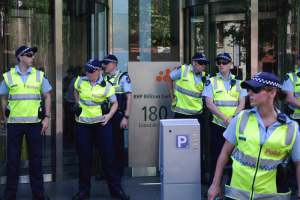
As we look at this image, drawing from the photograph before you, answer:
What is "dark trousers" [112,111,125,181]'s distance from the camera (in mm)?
8008

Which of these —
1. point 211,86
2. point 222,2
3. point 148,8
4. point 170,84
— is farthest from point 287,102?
point 148,8

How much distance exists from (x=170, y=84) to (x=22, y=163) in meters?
2.34

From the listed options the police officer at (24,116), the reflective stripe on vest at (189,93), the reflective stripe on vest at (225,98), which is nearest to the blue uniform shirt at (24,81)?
the police officer at (24,116)

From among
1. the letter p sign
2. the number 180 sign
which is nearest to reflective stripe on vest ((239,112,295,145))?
the letter p sign

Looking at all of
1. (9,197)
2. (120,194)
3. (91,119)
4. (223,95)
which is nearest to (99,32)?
(91,119)

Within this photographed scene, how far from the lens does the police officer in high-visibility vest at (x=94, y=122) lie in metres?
7.14

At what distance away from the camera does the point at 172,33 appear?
9461mm

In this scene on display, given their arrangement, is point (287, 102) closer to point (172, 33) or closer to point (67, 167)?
point (172, 33)

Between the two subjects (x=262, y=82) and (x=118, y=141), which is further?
(x=118, y=141)

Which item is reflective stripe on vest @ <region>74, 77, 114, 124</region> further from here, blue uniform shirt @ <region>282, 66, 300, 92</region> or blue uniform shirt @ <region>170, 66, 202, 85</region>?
blue uniform shirt @ <region>282, 66, 300, 92</region>

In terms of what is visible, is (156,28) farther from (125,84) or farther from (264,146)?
(264,146)

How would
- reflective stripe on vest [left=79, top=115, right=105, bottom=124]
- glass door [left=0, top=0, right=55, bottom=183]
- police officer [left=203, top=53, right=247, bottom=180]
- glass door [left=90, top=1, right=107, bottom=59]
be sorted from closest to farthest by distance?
reflective stripe on vest [left=79, top=115, right=105, bottom=124] < police officer [left=203, top=53, right=247, bottom=180] < glass door [left=0, top=0, right=55, bottom=183] < glass door [left=90, top=1, right=107, bottom=59]

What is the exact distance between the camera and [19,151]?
6.97m

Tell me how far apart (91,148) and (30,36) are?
2.24 m
